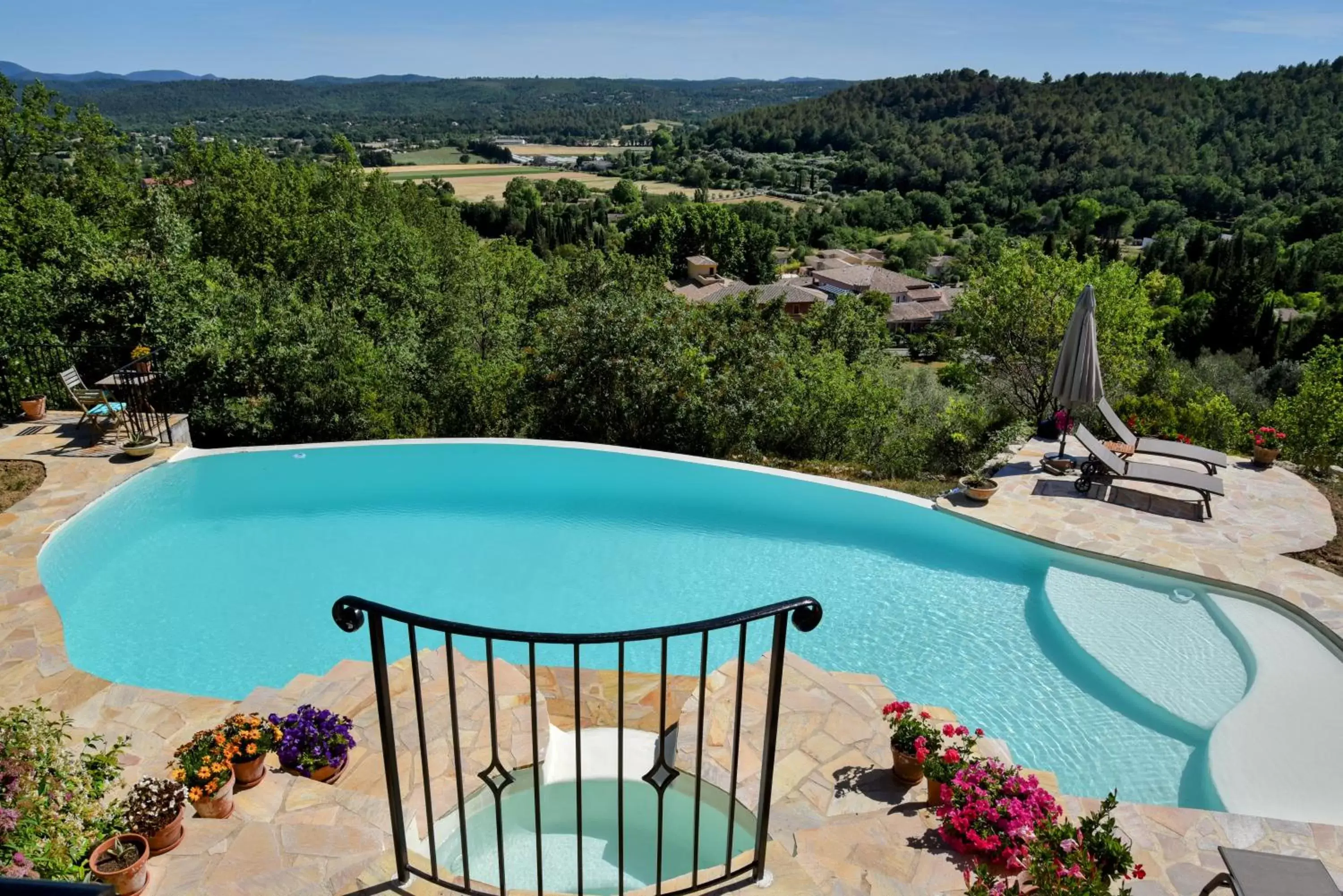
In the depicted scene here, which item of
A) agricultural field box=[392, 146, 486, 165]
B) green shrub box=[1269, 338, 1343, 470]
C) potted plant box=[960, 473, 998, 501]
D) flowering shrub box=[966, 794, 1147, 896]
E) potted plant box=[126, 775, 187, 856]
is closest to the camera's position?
flowering shrub box=[966, 794, 1147, 896]

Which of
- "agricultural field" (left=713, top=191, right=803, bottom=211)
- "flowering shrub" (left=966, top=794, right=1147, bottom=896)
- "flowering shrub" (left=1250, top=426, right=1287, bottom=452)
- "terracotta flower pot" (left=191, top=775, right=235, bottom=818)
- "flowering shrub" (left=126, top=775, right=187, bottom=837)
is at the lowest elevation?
"agricultural field" (left=713, top=191, right=803, bottom=211)

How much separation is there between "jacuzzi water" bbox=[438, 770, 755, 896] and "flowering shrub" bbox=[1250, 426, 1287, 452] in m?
9.57

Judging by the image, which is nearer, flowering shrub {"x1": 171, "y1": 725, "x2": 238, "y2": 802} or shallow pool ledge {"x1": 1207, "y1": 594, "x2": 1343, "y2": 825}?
flowering shrub {"x1": 171, "y1": 725, "x2": 238, "y2": 802}

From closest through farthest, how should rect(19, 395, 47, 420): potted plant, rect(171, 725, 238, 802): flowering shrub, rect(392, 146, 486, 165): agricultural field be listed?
1. rect(171, 725, 238, 802): flowering shrub
2. rect(19, 395, 47, 420): potted plant
3. rect(392, 146, 486, 165): agricultural field

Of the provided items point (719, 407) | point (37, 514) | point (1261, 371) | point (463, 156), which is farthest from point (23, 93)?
point (463, 156)

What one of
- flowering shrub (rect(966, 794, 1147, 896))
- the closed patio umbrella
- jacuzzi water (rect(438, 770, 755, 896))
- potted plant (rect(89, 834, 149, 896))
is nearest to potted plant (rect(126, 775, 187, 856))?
potted plant (rect(89, 834, 149, 896))

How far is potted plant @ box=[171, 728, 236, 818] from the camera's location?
400cm

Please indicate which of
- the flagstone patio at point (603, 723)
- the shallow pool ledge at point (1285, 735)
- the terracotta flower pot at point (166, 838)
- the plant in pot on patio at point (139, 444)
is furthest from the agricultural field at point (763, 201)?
the terracotta flower pot at point (166, 838)

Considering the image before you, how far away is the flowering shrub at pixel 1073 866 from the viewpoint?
296 cm

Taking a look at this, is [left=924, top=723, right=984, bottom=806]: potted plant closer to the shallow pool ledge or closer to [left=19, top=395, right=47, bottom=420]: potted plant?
the shallow pool ledge

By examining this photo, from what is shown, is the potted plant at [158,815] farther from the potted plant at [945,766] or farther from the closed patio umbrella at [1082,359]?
the closed patio umbrella at [1082,359]

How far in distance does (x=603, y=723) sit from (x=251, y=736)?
2171 millimetres

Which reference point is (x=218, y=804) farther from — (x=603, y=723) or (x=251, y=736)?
(x=603, y=723)

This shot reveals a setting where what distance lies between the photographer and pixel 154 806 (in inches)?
146
